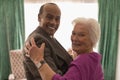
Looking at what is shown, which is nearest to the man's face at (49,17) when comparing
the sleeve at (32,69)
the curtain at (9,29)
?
the sleeve at (32,69)

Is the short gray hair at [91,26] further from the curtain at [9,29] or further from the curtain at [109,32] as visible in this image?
the curtain at [9,29]

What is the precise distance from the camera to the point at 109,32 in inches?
163

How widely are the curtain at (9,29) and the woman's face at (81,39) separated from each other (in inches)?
115

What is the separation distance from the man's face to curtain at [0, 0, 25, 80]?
9.32 ft

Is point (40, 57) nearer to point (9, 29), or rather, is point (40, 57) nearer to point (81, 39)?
point (81, 39)

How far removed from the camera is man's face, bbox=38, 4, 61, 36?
1.36 metres

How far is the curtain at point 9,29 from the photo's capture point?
13.5 feet

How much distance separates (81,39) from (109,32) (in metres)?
2.91

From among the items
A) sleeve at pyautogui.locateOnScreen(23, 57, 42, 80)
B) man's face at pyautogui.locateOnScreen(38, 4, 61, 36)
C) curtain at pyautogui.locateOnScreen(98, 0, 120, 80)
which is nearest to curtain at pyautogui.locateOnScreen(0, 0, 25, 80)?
curtain at pyautogui.locateOnScreen(98, 0, 120, 80)

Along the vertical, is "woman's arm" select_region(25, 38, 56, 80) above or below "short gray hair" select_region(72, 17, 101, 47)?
below

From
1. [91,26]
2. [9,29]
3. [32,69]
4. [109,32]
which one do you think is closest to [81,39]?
[91,26]

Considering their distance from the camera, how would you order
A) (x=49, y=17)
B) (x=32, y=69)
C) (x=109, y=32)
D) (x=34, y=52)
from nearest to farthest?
(x=34, y=52) < (x=32, y=69) < (x=49, y=17) < (x=109, y=32)

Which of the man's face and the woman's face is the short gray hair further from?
the man's face

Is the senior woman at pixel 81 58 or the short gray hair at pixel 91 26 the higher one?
the short gray hair at pixel 91 26
